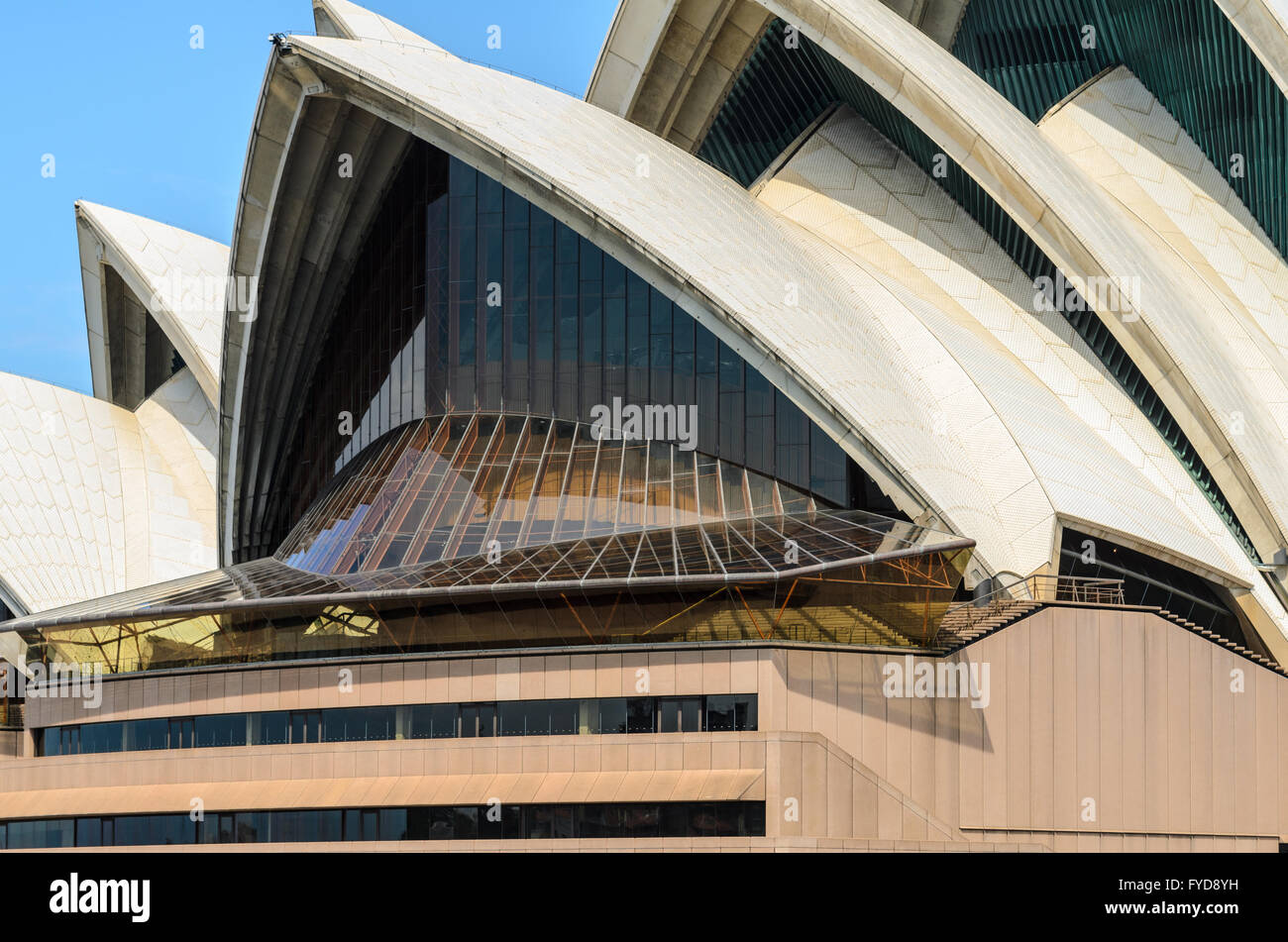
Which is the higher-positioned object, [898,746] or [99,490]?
[99,490]

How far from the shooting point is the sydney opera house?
21641mm

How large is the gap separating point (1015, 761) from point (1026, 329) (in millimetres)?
11415

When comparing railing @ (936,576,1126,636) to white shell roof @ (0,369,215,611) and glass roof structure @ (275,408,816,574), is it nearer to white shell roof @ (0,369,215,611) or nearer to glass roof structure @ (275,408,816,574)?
glass roof structure @ (275,408,816,574)

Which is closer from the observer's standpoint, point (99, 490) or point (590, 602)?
point (590, 602)

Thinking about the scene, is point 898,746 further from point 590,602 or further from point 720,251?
point 720,251

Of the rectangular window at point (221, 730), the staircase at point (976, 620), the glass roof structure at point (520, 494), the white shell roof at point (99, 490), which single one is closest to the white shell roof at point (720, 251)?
the staircase at point (976, 620)

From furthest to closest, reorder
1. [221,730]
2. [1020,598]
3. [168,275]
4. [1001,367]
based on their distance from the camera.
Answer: [168,275]
[1001,367]
[1020,598]
[221,730]

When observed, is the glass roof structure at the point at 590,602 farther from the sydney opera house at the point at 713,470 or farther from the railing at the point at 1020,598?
the railing at the point at 1020,598

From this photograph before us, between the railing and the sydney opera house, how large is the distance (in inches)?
3.9

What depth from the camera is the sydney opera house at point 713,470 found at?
71.0ft

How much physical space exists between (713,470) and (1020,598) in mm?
5734

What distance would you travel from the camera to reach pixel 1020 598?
78.4ft

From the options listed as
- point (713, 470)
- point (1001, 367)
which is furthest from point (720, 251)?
point (1001, 367)

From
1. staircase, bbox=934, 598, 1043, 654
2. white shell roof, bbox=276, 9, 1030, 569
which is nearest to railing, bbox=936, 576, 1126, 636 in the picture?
staircase, bbox=934, 598, 1043, 654
